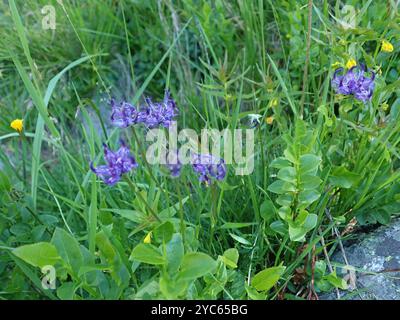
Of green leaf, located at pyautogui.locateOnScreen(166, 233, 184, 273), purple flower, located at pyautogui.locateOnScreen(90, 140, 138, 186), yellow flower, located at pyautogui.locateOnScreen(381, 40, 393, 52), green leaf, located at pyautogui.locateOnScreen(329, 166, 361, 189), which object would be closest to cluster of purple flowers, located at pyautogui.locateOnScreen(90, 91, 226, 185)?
purple flower, located at pyautogui.locateOnScreen(90, 140, 138, 186)

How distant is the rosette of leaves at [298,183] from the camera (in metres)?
1.11

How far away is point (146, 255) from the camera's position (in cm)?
97

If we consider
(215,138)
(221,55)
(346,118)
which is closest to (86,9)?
(221,55)

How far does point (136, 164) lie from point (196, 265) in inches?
7.5

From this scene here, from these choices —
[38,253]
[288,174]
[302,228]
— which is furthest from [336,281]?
[38,253]

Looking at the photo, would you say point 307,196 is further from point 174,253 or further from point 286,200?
point 174,253

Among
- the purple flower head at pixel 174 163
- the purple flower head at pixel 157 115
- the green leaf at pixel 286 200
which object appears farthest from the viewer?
the green leaf at pixel 286 200

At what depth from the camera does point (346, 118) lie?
3.97 feet

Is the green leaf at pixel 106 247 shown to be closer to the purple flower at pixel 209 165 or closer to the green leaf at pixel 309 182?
the purple flower at pixel 209 165

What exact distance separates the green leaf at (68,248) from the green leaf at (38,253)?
21mm

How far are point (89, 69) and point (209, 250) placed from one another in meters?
1.19

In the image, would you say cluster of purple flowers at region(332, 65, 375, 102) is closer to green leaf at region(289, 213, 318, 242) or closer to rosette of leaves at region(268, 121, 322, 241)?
rosette of leaves at region(268, 121, 322, 241)

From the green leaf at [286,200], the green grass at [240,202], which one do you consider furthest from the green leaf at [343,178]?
the green leaf at [286,200]
